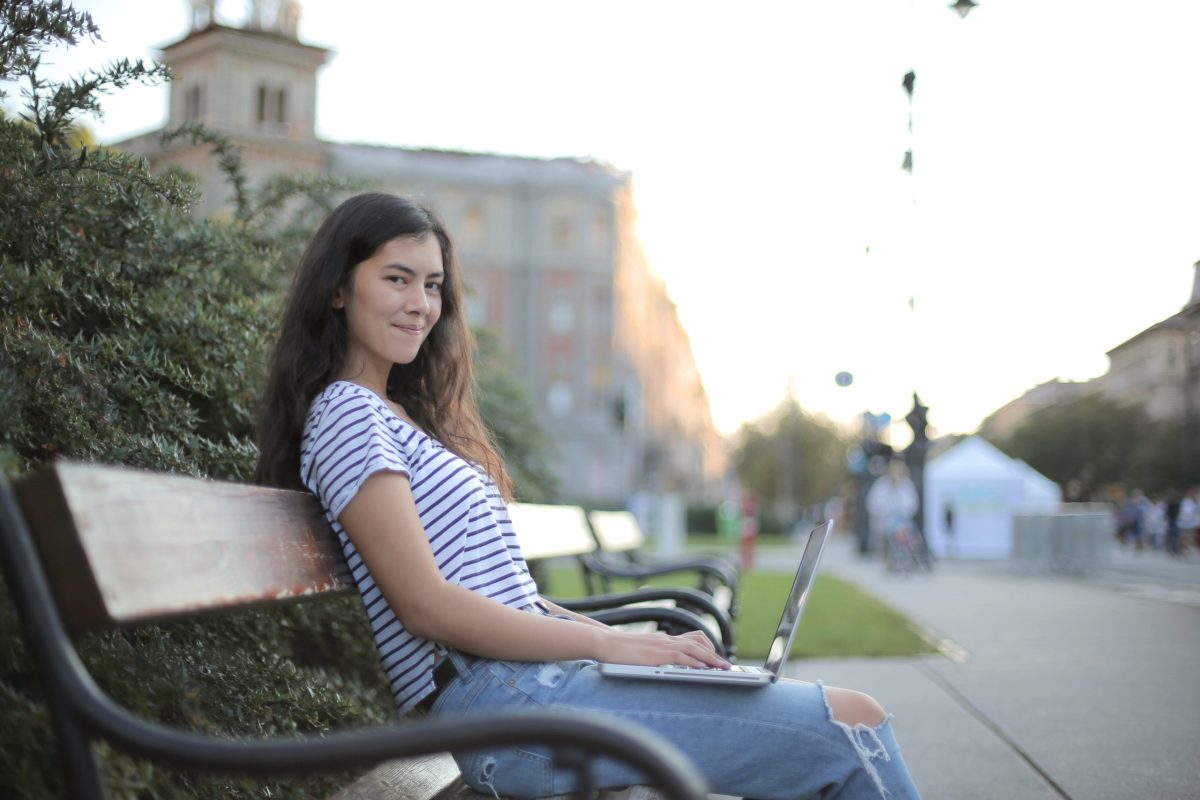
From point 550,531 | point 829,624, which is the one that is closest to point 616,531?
point 829,624

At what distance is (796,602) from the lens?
248 centimetres

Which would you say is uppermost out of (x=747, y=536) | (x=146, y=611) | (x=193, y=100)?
(x=193, y=100)

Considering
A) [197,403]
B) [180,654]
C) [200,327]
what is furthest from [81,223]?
[180,654]

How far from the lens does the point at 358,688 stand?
3.98 metres

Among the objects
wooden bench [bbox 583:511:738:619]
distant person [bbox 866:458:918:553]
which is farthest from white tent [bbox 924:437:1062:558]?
wooden bench [bbox 583:511:738:619]

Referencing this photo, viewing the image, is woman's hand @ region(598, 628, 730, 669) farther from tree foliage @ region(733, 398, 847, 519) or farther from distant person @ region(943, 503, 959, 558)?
tree foliage @ region(733, 398, 847, 519)

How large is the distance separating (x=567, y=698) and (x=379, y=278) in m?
1.11

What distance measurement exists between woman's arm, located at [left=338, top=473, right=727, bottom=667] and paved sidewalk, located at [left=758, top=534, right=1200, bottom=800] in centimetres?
193

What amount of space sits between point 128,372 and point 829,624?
781 centimetres

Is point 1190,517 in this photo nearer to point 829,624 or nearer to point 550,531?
point 829,624

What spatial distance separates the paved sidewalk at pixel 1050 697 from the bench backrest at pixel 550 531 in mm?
1490

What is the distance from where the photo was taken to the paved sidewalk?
4004 mm

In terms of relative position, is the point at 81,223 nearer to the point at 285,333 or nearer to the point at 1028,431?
the point at 285,333

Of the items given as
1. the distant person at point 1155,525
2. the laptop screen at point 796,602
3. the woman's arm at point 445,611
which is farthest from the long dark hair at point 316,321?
the distant person at point 1155,525
